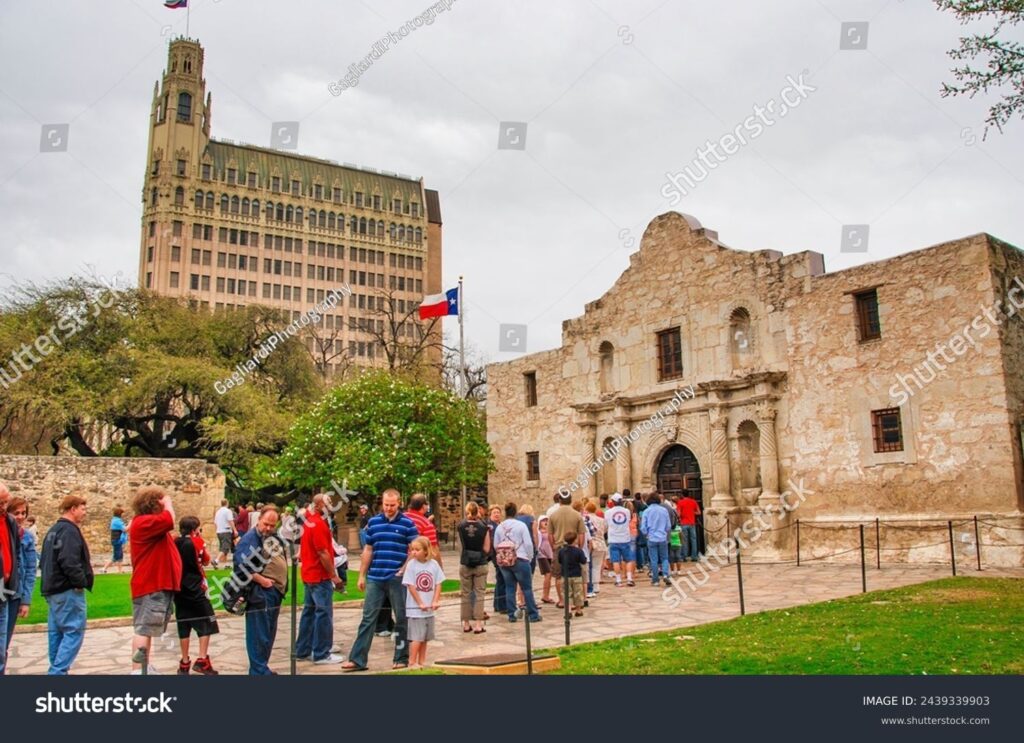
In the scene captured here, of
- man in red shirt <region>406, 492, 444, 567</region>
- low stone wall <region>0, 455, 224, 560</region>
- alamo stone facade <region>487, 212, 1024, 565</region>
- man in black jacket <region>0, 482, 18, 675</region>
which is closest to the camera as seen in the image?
man in black jacket <region>0, 482, 18, 675</region>

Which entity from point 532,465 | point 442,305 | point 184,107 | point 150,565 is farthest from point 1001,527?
point 184,107

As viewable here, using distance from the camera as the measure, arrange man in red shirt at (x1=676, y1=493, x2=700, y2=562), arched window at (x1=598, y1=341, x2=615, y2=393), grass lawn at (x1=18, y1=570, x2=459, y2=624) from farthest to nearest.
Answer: arched window at (x1=598, y1=341, x2=615, y2=393)
man in red shirt at (x1=676, y1=493, x2=700, y2=562)
grass lawn at (x1=18, y1=570, x2=459, y2=624)

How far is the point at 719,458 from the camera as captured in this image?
771 inches

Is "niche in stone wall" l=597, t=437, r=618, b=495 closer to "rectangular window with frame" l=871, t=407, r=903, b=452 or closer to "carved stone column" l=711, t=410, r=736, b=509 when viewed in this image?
"carved stone column" l=711, t=410, r=736, b=509

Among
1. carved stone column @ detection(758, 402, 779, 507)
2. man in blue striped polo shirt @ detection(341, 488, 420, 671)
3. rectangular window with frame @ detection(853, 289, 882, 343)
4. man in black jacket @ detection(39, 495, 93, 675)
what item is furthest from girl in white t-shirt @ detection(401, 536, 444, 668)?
rectangular window with frame @ detection(853, 289, 882, 343)

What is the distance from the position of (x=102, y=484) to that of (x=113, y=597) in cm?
829

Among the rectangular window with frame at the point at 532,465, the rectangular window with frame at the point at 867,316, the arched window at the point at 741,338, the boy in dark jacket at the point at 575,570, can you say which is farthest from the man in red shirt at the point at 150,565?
the rectangular window with frame at the point at 532,465

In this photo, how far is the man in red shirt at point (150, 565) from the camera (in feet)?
23.6

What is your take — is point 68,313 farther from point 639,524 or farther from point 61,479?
point 639,524

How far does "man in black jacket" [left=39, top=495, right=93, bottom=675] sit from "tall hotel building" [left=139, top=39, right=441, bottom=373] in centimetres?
6879

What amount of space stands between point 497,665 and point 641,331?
1599 cm

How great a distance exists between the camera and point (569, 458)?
24109mm

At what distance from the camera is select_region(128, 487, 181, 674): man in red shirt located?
721cm

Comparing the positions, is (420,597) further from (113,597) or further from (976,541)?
(976,541)
